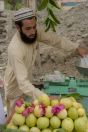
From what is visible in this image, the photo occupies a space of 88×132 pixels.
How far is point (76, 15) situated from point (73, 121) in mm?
9003

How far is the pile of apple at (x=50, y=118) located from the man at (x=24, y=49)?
934 millimetres

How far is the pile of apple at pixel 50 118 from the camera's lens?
2713 mm

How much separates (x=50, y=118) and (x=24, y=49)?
1637 mm

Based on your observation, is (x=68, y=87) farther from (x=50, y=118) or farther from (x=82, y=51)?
(x=50, y=118)

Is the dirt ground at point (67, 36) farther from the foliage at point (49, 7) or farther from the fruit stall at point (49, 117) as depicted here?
the fruit stall at point (49, 117)

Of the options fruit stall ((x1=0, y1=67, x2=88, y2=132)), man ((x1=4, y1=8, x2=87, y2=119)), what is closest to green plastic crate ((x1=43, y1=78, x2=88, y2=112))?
man ((x1=4, y1=8, x2=87, y2=119))

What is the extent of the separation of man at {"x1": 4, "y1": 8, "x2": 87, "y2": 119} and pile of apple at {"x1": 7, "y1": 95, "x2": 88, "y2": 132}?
934 millimetres

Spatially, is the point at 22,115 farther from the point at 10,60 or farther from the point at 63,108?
the point at 10,60

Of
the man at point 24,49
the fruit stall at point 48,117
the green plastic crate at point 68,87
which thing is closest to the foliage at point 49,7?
the man at point 24,49

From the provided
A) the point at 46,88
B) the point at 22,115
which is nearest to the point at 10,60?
the point at 46,88

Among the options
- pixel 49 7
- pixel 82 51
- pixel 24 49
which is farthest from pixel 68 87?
pixel 49 7

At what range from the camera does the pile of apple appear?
8.90 feet

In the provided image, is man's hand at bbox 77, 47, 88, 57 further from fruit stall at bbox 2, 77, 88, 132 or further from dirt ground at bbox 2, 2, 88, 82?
dirt ground at bbox 2, 2, 88, 82

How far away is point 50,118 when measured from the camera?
2756 mm
